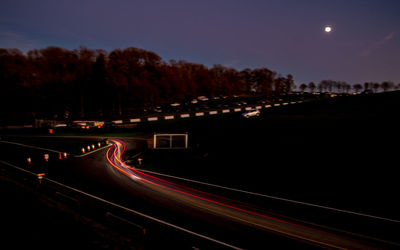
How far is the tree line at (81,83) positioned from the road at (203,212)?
45.3 metres

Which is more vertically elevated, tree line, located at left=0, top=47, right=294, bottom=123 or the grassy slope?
tree line, located at left=0, top=47, right=294, bottom=123

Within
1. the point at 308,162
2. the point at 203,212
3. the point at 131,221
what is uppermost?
the point at 308,162

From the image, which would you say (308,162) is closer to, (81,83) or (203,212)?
(203,212)

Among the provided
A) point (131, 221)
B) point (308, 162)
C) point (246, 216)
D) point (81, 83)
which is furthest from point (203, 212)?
point (81, 83)

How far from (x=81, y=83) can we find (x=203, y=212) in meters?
60.5

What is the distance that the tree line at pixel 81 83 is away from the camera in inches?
2020

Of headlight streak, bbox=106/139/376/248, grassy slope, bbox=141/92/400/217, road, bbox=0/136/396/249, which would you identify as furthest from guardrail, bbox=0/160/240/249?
grassy slope, bbox=141/92/400/217

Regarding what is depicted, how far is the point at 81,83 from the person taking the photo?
57.3 metres

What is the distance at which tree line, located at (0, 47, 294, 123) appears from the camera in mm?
51312

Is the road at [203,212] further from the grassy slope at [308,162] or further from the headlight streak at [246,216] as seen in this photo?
the grassy slope at [308,162]

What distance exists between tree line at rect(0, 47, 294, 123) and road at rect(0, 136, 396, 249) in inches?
1783

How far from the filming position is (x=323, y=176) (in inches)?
504

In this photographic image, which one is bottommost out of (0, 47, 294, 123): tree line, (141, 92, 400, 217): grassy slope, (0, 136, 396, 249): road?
(0, 136, 396, 249): road

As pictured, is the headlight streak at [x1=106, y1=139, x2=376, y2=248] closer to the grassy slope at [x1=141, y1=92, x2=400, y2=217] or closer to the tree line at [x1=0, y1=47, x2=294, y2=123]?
the grassy slope at [x1=141, y1=92, x2=400, y2=217]
